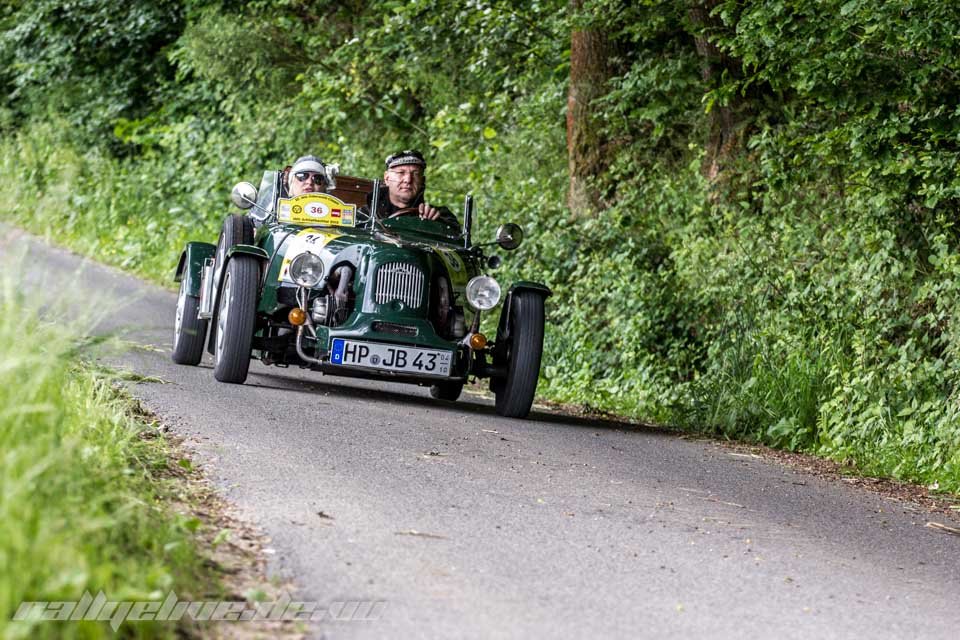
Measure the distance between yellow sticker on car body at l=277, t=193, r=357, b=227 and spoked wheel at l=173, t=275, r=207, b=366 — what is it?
110 cm

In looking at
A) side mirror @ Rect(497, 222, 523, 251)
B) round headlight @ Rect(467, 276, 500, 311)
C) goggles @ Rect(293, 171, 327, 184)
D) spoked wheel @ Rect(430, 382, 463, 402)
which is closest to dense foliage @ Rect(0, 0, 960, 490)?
spoked wheel @ Rect(430, 382, 463, 402)

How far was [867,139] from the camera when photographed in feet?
37.1

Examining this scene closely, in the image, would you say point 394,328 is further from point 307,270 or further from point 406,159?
point 406,159

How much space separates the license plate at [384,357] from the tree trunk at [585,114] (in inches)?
229

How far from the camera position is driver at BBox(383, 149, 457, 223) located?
41.6ft

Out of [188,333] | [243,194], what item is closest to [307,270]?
[243,194]

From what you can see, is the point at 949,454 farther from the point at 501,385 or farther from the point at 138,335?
the point at 138,335

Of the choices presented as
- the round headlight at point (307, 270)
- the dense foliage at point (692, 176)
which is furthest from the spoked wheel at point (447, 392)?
the round headlight at point (307, 270)

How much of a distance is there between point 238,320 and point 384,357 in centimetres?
120

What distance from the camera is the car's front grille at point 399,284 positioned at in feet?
35.9

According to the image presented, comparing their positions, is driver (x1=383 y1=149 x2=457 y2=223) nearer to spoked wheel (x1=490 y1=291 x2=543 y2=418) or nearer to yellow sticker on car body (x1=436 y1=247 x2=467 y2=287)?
yellow sticker on car body (x1=436 y1=247 x2=467 y2=287)

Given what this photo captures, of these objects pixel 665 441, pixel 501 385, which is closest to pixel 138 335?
pixel 501 385

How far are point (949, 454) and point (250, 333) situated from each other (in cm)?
519

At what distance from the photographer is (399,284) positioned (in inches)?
432
